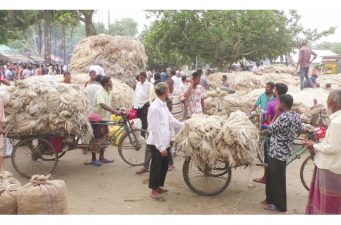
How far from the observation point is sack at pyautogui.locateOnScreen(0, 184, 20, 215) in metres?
4.03

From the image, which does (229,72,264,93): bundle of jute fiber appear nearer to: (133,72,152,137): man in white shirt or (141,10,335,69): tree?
(141,10,335,69): tree

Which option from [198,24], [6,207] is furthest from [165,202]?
[198,24]

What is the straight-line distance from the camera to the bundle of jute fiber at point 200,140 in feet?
17.8

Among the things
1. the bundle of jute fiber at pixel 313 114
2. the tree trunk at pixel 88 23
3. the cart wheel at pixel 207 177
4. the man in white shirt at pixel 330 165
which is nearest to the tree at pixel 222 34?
the tree trunk at pixel 88 23

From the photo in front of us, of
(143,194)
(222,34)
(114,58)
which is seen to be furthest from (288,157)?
(222,34)

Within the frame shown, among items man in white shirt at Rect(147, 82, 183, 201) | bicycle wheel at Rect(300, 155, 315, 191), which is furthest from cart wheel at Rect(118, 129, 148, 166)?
bicycle wheel at Rect(300, 155, 315, 191)

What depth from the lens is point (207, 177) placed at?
6.12 meters

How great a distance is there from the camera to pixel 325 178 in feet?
13.9

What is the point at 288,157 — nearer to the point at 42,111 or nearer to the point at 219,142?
the point at 219,142

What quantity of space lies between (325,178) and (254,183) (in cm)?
239

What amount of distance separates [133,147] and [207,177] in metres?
1.89

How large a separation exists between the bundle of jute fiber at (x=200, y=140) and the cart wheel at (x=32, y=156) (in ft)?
7.95

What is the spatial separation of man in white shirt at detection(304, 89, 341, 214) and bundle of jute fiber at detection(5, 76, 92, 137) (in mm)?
3694

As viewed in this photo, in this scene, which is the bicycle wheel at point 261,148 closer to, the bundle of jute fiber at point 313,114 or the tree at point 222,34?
the bundle of jute fiber at point 313,114
